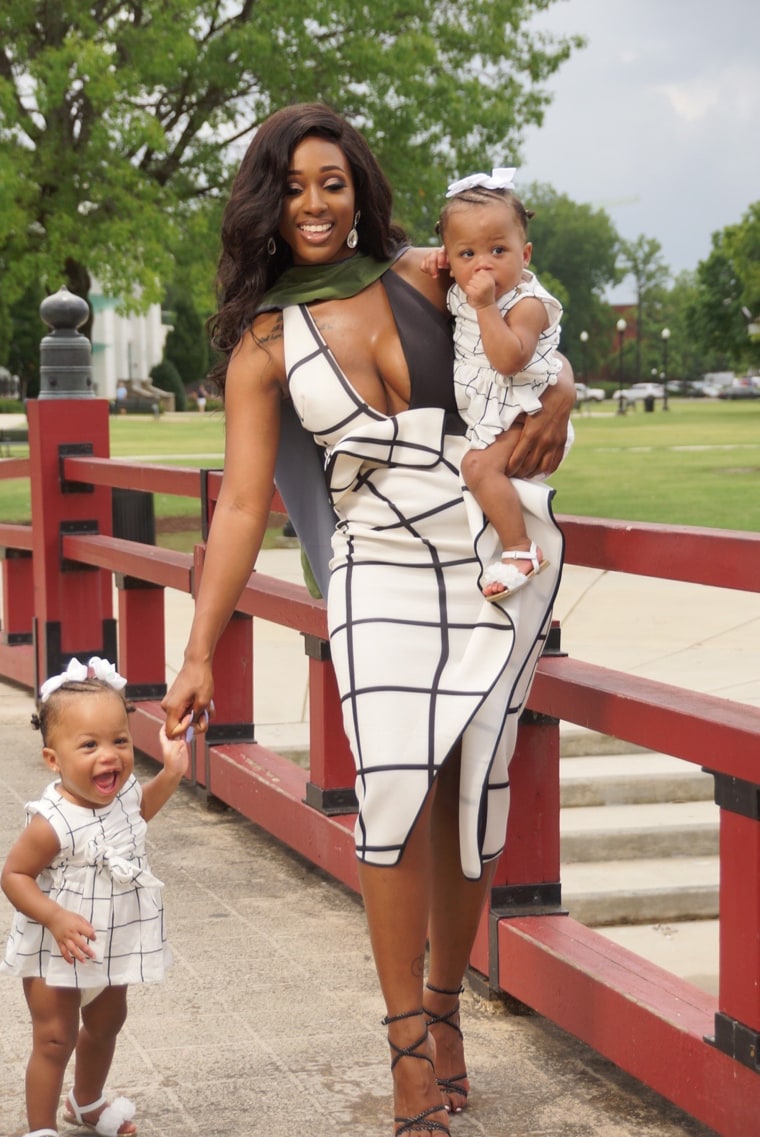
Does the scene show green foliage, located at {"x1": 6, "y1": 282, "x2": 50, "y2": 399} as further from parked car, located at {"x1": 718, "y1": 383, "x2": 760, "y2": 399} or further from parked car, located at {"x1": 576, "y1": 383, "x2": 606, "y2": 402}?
parked car, located at {"x1": 718, "y1": 383, "x2": 760, "y2": 399}

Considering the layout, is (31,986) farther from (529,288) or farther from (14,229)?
(14,229)

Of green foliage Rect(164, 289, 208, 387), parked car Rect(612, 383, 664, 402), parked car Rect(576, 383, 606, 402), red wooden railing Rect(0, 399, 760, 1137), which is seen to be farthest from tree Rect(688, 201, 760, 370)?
red wooden railing Rect(0, 399, 760, 1137)

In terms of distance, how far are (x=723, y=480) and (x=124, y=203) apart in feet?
27.2

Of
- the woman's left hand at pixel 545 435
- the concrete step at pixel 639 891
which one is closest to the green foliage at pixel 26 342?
the concrete step at pixel 639 891

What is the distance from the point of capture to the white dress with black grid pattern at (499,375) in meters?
2.64

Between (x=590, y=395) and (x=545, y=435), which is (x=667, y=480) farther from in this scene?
(x=590, y=395)

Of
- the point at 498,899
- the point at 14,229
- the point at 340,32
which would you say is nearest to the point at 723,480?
the point at 340,32

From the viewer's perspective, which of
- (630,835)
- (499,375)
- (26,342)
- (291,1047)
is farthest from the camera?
(26,342)

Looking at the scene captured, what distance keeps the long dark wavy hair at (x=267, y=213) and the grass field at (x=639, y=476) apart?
2.62 m

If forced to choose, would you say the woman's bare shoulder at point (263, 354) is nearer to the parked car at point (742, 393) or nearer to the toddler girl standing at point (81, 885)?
the toddler girl standing at point (81, 885)

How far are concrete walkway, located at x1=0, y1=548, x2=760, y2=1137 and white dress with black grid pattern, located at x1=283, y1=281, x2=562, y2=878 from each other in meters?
0.57

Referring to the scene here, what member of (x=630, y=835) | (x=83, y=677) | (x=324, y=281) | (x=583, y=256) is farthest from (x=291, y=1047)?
(x=583, y=256)

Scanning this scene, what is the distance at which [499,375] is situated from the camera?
267 centimetres

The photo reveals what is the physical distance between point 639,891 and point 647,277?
124099mm
